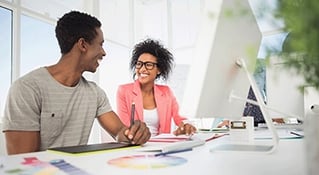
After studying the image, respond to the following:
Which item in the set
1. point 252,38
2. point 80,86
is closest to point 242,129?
point 252,38

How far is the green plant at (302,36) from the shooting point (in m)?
0.23

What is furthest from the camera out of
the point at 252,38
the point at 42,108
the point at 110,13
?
the point at 110,13

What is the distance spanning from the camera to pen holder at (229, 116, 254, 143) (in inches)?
41.9

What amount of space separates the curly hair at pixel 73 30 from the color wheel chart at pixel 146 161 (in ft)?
2.75

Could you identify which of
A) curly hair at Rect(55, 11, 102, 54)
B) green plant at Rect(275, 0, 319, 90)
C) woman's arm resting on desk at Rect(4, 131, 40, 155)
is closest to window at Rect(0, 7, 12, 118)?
curly hair at Rect(55, 11, 102, 54)

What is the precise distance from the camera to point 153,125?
2010 millimetres

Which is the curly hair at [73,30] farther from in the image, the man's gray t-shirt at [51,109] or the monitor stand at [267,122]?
the monitor stand at [267,122]

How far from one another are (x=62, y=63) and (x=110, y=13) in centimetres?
297

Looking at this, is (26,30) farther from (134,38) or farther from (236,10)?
(236,10)

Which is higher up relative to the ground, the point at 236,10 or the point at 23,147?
the point at 236,10

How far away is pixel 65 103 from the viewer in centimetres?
124

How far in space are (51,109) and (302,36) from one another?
1110 millimetres

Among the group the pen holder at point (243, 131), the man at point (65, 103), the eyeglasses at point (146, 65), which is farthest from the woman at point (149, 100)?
the pen holder at point (243, 131)

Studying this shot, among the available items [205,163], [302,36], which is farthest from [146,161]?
[302,36]
